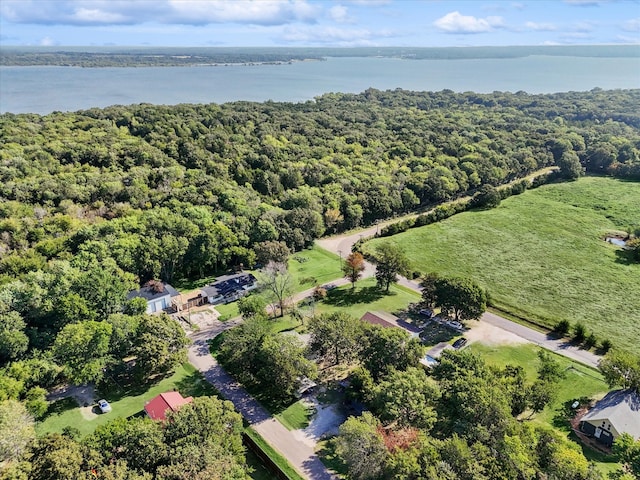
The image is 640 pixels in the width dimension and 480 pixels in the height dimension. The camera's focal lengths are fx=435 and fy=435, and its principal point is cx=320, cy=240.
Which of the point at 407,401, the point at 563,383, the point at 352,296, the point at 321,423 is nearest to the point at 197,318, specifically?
the point at 352,296

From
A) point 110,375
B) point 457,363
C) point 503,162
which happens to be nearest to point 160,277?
point 110,375

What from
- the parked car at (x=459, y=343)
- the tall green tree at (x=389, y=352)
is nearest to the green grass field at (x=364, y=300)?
the parked car at (x=459, y=343)

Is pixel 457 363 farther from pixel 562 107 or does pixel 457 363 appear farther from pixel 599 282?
pixel 562 107

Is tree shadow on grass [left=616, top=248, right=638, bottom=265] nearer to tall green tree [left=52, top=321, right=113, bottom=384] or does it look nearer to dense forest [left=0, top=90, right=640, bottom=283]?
dense forest [left=0, top=90, right=640, bottom=283]

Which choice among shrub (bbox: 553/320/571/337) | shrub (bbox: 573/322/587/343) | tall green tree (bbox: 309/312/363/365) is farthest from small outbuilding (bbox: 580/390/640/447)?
tall green tree (bbox: 309/312/363/365)

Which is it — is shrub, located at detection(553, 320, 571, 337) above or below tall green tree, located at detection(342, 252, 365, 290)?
below

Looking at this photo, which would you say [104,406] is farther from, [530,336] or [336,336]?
[530,336]

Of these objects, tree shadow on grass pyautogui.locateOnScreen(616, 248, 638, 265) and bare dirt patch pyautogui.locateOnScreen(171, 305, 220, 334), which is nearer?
bare dirt patch pyautogui.locateOnScreen(171, 305, 220, 334)

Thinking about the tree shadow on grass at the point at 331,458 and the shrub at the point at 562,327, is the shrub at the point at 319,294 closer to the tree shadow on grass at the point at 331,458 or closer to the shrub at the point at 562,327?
the tree shadow on grass at the point at 331,458
